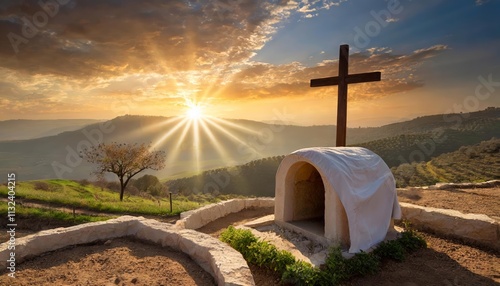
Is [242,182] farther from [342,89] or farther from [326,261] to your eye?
[326,261]

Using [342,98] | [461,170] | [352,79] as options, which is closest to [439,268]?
[342,98]

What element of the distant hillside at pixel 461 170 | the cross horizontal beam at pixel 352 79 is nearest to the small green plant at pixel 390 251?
the cross horizontal beam at pixel 352 79

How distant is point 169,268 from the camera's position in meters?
5.25

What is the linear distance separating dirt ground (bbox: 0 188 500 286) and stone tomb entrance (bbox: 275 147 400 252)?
1.18 m

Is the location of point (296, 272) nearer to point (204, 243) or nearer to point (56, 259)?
point (204, 243)

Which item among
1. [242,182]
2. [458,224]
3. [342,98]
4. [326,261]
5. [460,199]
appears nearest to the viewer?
[326,261]

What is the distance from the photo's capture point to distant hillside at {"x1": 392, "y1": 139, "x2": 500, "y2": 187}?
25.4 metres

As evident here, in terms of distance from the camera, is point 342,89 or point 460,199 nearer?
point 342,89

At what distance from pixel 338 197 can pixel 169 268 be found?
462 cm

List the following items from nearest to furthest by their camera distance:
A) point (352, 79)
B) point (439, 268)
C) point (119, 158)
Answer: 1. point (439, 268)
2. point (352, 79)
3. point (119, 158)

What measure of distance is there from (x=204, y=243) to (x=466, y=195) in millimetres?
12928

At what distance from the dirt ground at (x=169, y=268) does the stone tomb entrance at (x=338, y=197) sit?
3.87 feet

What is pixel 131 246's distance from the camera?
6.27m

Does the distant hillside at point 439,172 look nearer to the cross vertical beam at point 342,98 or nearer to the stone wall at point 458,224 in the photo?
the stone wall at point 458,224
